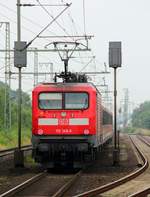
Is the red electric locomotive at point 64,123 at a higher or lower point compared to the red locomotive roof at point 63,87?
lower

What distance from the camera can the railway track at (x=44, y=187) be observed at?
46.0 ft

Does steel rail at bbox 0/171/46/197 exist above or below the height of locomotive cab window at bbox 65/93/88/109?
below

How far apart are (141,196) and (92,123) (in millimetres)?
7597

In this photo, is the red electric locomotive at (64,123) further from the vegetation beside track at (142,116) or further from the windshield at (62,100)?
the vegetation beside track at (142,116)

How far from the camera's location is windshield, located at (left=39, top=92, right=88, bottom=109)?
67.8 ft

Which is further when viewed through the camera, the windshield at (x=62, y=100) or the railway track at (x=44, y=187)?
the windshield at (x=62, y=100)

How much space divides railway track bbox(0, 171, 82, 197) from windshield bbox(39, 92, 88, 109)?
272 cm

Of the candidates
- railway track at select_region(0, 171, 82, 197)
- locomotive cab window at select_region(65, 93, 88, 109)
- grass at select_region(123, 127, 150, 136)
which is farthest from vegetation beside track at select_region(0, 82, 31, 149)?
grass at select_region(123, 127, 150, 136)

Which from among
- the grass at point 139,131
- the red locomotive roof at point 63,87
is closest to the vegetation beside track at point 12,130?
the red locomotive roof at point 63,87

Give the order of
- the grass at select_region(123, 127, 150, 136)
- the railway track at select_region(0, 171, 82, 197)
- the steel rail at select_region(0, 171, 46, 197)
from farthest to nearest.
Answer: the grass at select_region(123, 127, 150, 136) < the railway track at select_region(0, 171, 82, 197) < the steel rail at select_region(0, 171, 46, 197)

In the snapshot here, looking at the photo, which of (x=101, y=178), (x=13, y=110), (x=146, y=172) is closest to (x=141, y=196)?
(x=101, y=178)

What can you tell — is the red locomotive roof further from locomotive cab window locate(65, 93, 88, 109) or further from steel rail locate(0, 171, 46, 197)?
steel rail locate(0, 171, 46, 197)

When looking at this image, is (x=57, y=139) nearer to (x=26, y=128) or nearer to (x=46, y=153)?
(x=46, y=153)

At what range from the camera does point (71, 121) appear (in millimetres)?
20406
